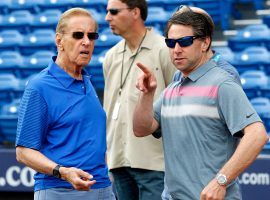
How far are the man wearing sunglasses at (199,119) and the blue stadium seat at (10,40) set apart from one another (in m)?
7.12

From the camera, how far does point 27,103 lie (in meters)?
3.91

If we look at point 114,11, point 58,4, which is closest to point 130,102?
point 114,11

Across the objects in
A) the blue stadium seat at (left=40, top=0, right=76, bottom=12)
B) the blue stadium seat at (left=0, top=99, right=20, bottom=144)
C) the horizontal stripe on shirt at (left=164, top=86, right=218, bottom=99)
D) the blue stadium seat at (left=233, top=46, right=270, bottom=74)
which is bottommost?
the blue stadium seat at (left=0, top=99, right=20, bottom=144)

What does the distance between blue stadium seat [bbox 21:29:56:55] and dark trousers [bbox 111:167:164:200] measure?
18.2ft

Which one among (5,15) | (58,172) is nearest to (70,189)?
(58,172)

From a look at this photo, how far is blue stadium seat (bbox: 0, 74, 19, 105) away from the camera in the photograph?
10188 millimetres

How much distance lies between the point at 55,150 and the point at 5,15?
7865 mm

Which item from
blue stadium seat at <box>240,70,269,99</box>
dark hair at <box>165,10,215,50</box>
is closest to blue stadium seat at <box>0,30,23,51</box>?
blue stadium seat at <box>240,70,269,99</box>

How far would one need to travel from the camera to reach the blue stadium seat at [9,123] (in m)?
9.52

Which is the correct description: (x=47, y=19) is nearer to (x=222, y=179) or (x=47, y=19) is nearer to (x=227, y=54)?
(x=227, y=54)

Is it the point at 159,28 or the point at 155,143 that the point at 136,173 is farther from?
the point at 159,28

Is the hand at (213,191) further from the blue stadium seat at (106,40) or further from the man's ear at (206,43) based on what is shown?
the blue stadium seat at (106,40)

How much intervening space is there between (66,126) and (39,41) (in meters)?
6.99

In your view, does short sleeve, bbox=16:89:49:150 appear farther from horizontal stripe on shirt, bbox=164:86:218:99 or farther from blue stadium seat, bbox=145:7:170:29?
blue stadium seat, bbox=145:7:170:29
